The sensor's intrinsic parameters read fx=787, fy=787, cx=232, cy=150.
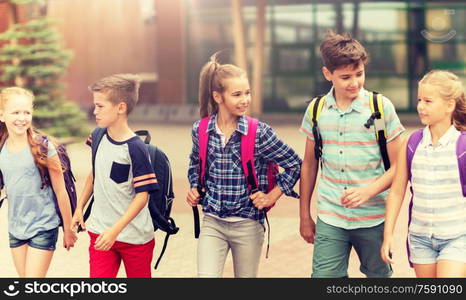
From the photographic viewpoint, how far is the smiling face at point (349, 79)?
13.9 ft

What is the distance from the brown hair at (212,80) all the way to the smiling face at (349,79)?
21.0 inches

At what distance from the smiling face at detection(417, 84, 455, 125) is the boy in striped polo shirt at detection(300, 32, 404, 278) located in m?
0.28

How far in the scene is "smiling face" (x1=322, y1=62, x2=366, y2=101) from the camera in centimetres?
425

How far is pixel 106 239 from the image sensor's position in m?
4.23

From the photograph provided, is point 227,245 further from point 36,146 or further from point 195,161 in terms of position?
point 36,146

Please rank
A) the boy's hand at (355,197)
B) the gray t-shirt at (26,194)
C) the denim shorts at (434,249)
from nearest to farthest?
the denim shorts at (434,249), the boy's hand at (355,197), the gray t-shirt at (26,194)

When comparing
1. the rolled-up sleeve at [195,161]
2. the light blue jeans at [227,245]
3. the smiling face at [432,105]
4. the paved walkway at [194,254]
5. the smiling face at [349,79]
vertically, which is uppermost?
the smiling face at [349,79]

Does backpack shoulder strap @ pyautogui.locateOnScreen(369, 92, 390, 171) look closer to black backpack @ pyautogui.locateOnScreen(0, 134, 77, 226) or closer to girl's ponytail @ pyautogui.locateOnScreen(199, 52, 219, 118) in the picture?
girl's ponytail @ pyautogui.locateOnScreen(199, 52, 219, 118)

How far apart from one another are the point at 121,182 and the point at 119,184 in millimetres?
16

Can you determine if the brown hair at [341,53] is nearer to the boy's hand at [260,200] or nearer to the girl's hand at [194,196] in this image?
the boy's hand at [260,200]

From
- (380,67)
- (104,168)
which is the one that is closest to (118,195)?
(104,168)

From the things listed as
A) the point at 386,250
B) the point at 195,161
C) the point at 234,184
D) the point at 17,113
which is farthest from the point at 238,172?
the point at 17,113

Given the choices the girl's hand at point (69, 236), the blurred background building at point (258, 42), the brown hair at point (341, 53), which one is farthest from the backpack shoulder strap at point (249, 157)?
the blurred background building at point (258, 42)

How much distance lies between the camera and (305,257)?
23.6 ft
